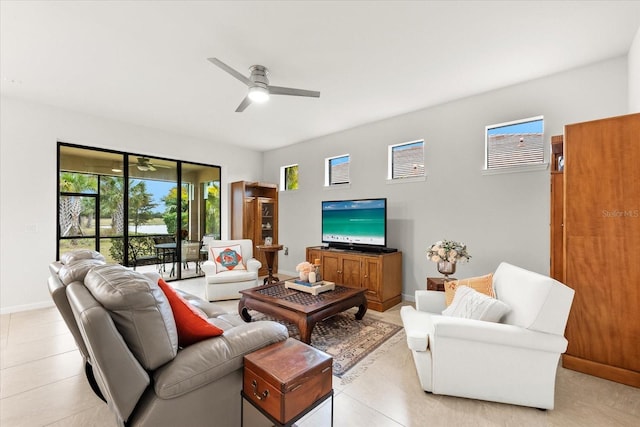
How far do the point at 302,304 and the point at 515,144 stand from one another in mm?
3223

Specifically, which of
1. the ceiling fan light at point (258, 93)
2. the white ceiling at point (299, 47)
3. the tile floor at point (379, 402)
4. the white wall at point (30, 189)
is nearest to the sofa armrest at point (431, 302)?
the tile floor at point (379, 402)

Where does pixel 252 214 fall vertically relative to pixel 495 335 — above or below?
above

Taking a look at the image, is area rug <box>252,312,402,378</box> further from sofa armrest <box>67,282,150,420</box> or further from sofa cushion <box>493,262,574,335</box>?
sofa armrest <box>67,282,150,420</box>

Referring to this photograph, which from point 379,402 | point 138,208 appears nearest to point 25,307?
point 138,208

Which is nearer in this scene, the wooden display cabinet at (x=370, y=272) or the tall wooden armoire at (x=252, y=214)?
the wooden display cabinet at (x=370, y=272)

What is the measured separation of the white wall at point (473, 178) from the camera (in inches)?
119

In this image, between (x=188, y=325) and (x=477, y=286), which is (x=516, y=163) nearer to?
(x=477, y=286)

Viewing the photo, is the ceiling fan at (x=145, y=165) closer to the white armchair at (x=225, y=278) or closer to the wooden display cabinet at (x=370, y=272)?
the white armchair at (x=225, y=278)

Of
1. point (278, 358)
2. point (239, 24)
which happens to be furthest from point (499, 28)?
point (278, 358)

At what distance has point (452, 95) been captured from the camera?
3.65m

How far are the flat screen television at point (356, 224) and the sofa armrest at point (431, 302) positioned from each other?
4.83 feet

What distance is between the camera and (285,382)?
124 centimetres

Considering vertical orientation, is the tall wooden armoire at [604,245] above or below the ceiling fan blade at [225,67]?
below

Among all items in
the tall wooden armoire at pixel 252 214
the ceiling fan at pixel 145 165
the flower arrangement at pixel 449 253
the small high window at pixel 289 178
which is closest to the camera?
the flower arrangement at pixel 449 253
